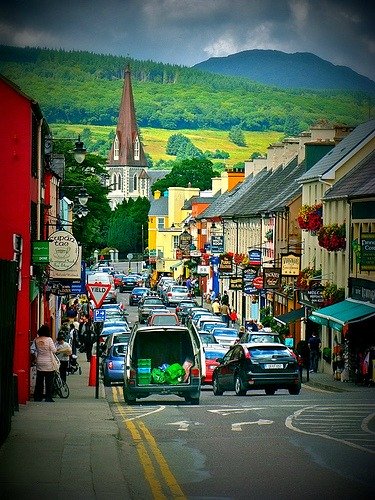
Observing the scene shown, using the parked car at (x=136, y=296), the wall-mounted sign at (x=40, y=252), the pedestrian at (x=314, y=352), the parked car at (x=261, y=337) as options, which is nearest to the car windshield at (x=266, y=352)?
the wall-mounted sign at (x=40, y=252)

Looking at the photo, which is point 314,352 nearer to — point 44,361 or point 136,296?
point 44,361

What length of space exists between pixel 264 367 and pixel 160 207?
15199 cm

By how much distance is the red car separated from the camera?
44.8m

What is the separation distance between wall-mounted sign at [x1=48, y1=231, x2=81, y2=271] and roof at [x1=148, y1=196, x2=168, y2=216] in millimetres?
143650

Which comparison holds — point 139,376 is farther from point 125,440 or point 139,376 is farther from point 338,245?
point 338,245

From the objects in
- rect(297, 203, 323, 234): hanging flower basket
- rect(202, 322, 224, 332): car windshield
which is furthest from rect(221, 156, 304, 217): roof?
rect(202, 322, 224, 332): car windshield

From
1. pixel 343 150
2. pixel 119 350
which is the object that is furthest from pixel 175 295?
pixel 119 350

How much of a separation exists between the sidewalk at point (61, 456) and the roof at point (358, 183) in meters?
23.0

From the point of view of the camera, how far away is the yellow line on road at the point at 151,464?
14.7 meters

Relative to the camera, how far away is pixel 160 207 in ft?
615

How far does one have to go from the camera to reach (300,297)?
209ft

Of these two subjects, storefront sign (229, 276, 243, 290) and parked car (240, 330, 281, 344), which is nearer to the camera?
parked car (240, 330, 281, 344)

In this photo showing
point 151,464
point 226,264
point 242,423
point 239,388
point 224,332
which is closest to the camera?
point 151,464

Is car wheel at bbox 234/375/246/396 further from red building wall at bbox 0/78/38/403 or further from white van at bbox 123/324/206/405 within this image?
red building wall at bbox 0/78/38/403
